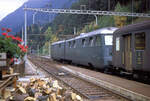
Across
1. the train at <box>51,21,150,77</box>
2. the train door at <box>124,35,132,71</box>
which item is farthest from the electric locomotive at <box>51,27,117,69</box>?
the train door at <box>124,35,132,71</box>

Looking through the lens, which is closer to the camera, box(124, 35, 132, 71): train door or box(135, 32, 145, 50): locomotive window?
box(135, 32, 145, 50): locomotive window

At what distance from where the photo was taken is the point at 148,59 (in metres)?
11.4

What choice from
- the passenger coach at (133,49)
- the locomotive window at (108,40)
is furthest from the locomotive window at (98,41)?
the passenger coach at (133,49)

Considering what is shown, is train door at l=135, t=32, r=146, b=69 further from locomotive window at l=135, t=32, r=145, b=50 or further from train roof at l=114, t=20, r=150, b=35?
train roof at l=114, t=20, r=150, b=35

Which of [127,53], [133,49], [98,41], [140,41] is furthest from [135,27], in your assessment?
[98,41]

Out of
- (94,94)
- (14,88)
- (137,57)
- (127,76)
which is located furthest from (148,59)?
(14,88)

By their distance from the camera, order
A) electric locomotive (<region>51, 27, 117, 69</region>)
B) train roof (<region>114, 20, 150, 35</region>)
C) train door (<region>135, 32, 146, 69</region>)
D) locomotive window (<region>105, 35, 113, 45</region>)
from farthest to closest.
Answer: locomotive window (<region>105, 35, 113, 45</region>), electric locomotive (<region>51, 27, 117, 69</region>), train door (<region>135, 32, 146, 69</region>), train roof (<region>114, 20, 150, 35</region>)

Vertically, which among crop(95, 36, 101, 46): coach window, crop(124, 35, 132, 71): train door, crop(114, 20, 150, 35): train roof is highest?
crop(114, 20, 150, 35): train roof

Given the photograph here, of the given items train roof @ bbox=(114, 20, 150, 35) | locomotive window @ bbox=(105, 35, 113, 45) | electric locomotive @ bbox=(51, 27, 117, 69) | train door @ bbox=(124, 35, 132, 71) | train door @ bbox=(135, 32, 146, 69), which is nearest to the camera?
train roof @ bbox=(114, 20, 150, 35)

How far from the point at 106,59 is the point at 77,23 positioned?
58.6m

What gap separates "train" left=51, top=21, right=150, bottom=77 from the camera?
39.2 ft

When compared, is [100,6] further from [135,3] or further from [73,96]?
[73,96]

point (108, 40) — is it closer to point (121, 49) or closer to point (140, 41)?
point (121, 49)

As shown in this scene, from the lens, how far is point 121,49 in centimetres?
1462
